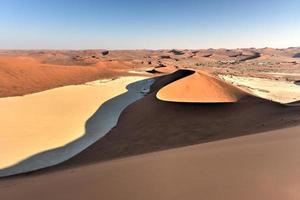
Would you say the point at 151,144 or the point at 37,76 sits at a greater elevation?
the point at 151,144

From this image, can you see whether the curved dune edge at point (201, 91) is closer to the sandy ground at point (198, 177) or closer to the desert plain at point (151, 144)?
the desert plain at point (151, 144)

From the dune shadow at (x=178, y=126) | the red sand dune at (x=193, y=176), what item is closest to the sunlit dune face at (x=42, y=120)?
→ the dune shadow at (x=178, y=126)

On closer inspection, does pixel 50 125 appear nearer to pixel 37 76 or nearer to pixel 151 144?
pixel 151 144

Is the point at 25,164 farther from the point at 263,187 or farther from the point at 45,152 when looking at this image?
the point at 263,187

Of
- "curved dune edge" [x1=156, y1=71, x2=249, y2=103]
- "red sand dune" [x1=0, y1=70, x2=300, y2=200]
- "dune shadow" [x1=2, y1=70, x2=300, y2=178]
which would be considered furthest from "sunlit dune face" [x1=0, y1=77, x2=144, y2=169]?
"curved dune edge" [x1=156, y1=71, x2=249, y2=103]

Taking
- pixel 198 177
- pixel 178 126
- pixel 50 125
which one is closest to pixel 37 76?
pixel 50 125
